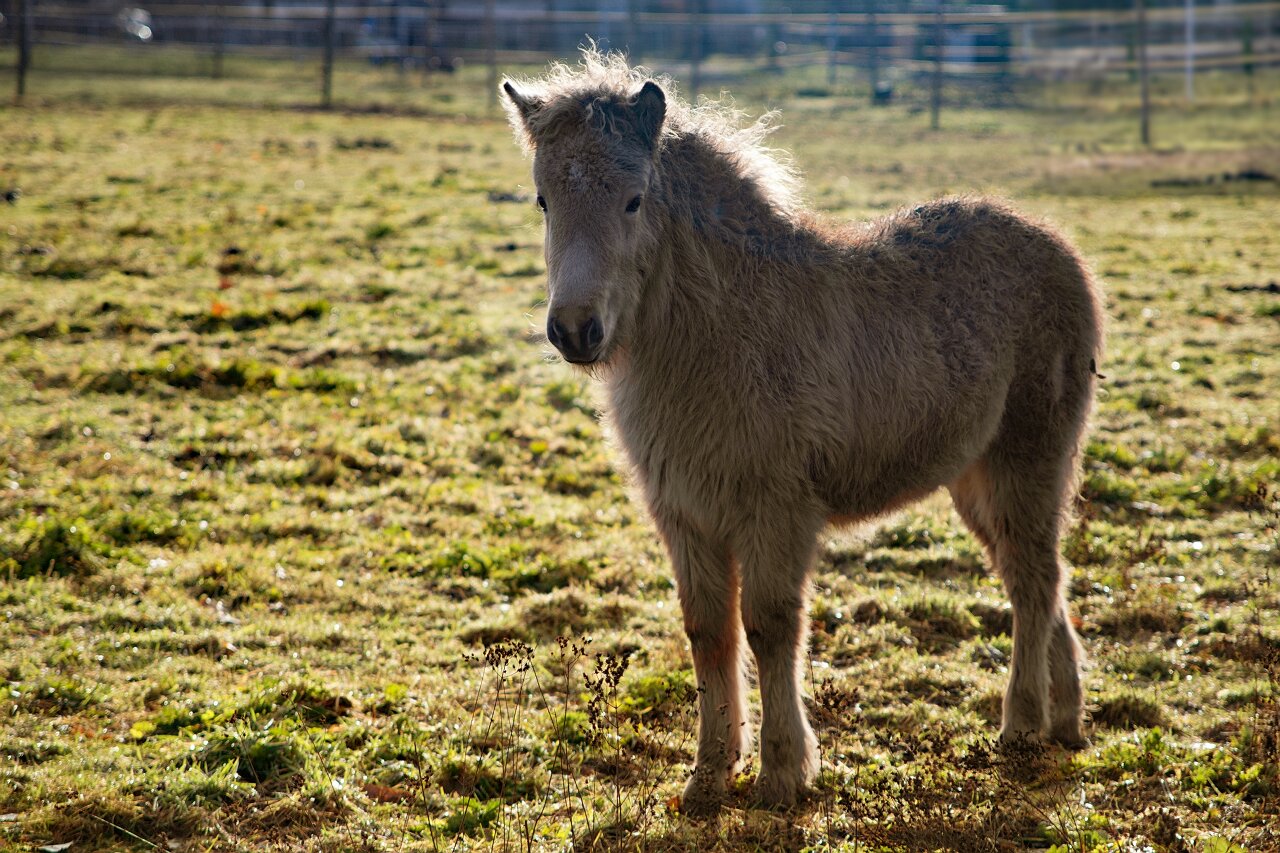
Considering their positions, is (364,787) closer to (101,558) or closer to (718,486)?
(718,486)

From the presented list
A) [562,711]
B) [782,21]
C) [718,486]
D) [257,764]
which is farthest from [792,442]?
[782,21]

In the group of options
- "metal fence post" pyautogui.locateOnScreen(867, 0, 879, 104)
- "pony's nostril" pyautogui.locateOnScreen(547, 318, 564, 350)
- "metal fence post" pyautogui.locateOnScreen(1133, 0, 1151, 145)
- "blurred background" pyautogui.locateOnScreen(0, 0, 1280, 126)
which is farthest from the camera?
"metal fence post" pyautogui.locateOnScreen(867, 0, 879, 104)

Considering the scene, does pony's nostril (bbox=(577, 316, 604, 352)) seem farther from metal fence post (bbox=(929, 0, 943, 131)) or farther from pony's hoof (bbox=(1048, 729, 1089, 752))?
metal fence post (bbox=(929, 0, 943, 131))

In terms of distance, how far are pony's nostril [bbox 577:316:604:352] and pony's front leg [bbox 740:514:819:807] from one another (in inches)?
37.6

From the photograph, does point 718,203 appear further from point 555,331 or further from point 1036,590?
point 1036,590

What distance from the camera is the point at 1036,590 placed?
4.53 metres

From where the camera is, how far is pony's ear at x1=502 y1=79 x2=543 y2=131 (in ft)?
13.0

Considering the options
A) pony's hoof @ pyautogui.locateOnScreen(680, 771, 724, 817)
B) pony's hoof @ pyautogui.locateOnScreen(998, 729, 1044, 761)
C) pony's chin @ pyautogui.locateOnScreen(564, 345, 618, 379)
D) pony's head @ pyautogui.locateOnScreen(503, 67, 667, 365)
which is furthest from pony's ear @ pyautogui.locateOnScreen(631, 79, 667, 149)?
pony's hoof @ pyautogui.locateOnScreen(998, 729, 1044, 761)

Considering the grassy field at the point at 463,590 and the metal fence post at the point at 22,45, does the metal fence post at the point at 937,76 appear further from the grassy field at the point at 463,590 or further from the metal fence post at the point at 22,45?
the metal fence post at the point at 22,45

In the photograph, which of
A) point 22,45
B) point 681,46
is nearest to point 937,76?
point 681,46

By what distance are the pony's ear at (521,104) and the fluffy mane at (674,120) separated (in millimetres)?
16

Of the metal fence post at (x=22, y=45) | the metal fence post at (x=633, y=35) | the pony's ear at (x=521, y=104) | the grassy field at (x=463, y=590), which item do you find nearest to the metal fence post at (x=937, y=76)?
the metal fence post at (x=633, y=35)

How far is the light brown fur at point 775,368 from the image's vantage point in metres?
3.77

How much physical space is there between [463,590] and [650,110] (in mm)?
2932
